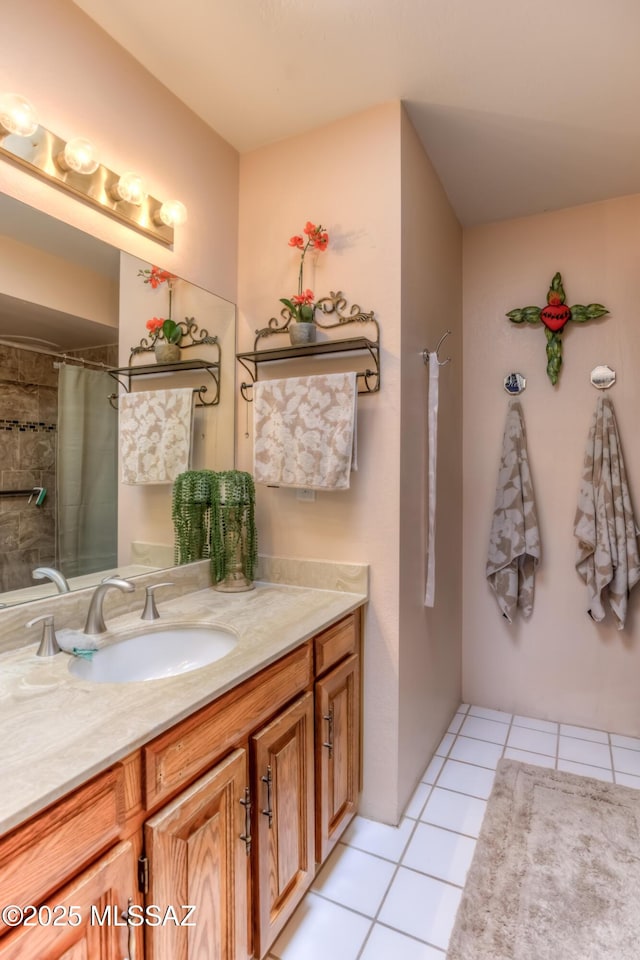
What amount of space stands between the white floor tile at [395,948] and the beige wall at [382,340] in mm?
436

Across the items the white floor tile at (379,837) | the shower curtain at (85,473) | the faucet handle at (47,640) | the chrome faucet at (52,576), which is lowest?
the white floor tile at (379,837)

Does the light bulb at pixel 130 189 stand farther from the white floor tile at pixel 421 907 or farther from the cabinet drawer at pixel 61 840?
the white floor tile at pixel 421 907

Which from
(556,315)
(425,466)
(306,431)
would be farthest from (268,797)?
(556,315)

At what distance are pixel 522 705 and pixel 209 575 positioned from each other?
1.82 metres

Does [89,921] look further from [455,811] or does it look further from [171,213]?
[171,213]

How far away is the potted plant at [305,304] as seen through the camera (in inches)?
71.7

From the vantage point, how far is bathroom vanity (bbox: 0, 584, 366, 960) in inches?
28.6

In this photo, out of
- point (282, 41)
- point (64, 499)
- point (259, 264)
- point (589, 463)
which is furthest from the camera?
point (589, 463)

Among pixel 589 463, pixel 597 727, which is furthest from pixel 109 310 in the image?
pixel 597 727

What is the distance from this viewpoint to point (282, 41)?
1522mm

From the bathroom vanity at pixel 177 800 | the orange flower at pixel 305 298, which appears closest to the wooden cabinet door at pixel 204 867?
the bathroom vanity at pixel 177 800

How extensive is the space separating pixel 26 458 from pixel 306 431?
2.87ft

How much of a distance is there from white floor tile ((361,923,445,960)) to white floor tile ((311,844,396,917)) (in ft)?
0.24

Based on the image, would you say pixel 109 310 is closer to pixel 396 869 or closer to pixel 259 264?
pixel 259 264
